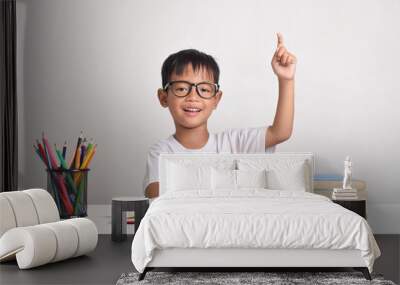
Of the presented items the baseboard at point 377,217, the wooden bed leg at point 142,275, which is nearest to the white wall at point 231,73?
the baseboard at point 377,217

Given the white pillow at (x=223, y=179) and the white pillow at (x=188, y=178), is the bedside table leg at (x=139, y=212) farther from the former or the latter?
the white pillow at (x=223, y=179)

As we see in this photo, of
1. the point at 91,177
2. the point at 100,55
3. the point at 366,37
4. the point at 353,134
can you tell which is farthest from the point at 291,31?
the point at 91,177

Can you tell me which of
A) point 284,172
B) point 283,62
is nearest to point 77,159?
point 284,172

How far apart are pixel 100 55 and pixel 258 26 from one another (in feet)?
5.14

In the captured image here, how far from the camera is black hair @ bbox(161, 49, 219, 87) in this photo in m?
6.40

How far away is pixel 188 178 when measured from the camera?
5742 mm

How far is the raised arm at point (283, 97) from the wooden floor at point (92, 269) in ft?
5.08

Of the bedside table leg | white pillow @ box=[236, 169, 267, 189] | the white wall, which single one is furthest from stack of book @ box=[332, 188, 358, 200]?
the bedside table leg

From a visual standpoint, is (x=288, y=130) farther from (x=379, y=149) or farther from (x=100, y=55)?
(x=100, y=55)

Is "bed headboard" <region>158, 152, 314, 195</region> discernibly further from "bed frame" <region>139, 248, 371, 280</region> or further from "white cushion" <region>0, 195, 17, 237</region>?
"bed frame" <region>139, 248, 371, 280</region>

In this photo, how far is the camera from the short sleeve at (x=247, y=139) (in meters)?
6.42

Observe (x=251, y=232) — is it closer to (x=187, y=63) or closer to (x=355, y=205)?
(x=355, y=205)

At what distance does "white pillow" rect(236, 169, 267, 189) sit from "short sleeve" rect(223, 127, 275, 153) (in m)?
0.71

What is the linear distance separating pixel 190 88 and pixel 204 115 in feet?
0.97
